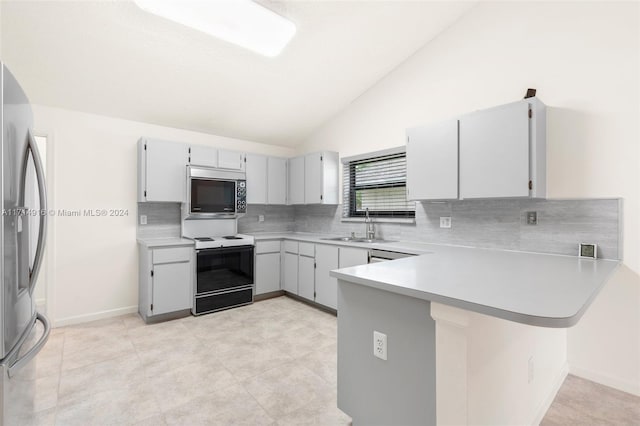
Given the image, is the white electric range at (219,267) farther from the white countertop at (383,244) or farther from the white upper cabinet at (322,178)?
the white upper cabinet at (322,178)

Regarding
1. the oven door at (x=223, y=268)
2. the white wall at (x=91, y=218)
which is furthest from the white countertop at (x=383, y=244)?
the white wall at (x=91, y=218)

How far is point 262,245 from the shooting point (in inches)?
167

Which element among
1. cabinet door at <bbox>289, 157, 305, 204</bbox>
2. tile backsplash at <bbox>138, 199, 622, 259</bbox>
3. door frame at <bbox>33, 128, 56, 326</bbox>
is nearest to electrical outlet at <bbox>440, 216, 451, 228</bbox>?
tile backsplash at <bbox>138, 199, 622, 259</bbox>

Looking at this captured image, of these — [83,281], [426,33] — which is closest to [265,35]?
[426,33]

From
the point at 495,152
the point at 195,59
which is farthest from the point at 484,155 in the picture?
the point at 195,59

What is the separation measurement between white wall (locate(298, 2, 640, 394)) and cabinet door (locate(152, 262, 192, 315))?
3443 millimetres

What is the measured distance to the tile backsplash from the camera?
224cm

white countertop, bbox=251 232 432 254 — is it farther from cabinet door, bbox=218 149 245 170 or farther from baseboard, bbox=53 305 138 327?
baseboard, bbox=53 305 138 327

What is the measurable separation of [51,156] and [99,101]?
74cm

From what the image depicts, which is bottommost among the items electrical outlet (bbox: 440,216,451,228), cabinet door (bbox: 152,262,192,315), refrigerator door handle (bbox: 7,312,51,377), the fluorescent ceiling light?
cabinet door (bbox: 152,262,192,315)

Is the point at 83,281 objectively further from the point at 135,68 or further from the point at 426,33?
the point at 426,33

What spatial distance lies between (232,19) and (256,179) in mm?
2315

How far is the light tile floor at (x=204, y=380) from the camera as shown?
189cm

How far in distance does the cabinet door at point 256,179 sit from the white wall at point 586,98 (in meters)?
2.71
